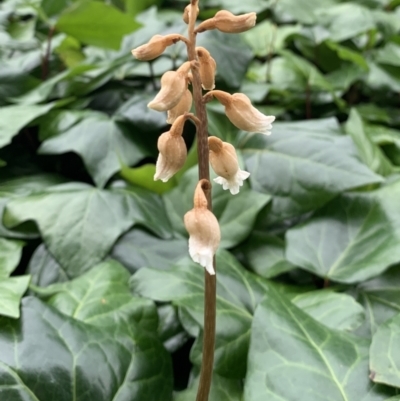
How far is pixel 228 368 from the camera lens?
617 mm

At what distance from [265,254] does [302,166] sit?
19 centimetres

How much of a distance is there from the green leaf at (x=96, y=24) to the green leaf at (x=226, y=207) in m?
0.53

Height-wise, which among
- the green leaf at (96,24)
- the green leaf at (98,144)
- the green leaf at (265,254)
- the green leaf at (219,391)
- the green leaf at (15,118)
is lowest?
the green leaf at (265,254)

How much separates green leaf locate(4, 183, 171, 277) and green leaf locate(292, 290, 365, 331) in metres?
0.30

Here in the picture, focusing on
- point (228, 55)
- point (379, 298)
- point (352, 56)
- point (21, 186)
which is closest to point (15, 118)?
point (21, 186)

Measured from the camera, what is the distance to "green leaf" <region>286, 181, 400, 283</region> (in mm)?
769

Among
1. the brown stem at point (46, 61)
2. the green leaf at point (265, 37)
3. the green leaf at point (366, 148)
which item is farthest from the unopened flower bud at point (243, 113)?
the green leaf at point (265, 37)

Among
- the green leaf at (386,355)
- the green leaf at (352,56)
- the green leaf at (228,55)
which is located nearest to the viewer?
the green leaf at (386,355)

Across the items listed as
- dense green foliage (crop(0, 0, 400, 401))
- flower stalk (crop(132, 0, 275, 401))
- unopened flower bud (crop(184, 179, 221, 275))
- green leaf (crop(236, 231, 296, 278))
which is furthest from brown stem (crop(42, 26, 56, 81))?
unopened flower bud (crop(184, 179, 221, 275))

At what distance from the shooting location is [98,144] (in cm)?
103

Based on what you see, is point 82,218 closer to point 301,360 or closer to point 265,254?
point 265,254

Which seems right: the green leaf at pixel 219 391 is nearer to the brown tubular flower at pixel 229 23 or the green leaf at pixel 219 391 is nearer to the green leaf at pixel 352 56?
the brown tubular flower at pixel 229 23

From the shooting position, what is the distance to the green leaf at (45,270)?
32.5 inches

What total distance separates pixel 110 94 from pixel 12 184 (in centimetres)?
40
